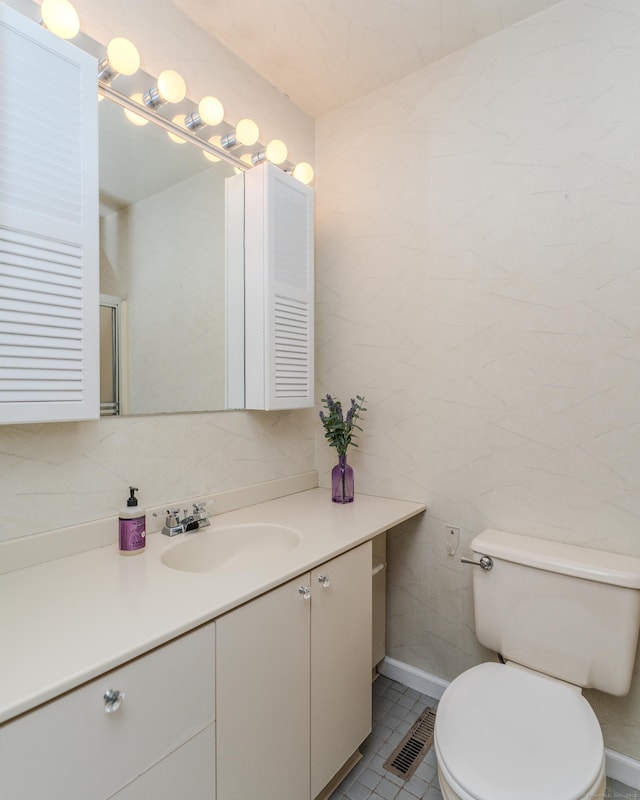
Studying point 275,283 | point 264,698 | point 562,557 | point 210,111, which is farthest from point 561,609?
point 210,111

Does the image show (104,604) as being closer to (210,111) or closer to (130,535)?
(130,535)

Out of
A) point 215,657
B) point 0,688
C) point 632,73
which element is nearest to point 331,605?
point 215,657

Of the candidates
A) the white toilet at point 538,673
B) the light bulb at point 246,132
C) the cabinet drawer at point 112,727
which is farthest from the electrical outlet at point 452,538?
the light bulb at point 246,132

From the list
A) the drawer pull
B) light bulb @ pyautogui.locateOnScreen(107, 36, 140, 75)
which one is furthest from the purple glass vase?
light bulb @ pyautogui.locateOnScreen(107, 36, 140, 75)

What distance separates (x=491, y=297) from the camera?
153cm

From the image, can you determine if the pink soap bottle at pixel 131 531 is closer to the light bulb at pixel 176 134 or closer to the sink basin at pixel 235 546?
the sink basin at pixel 235 546

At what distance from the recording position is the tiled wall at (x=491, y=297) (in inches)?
51.9

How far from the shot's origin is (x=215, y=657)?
886 millimetres

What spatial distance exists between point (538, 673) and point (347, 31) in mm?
2162

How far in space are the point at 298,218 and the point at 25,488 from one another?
4.10ft

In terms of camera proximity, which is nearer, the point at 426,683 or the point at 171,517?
the point at 171,517

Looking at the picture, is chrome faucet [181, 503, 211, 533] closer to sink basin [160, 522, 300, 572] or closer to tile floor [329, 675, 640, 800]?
sink basin [160, 522, 300, 572]

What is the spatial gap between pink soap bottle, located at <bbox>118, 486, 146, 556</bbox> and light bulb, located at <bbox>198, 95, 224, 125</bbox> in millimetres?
1232

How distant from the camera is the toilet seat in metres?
0.88
